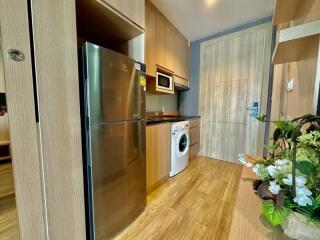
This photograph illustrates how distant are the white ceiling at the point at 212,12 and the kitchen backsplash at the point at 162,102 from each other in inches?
52.1

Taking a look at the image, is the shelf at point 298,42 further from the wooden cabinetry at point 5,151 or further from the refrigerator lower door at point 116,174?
the wooden cabinetry at point 5,151

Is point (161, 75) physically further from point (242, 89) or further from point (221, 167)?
point (221, 167)

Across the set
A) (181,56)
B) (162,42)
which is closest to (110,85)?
(162,42)

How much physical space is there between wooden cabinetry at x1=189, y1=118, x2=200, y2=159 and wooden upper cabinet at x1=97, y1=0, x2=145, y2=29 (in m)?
1.90

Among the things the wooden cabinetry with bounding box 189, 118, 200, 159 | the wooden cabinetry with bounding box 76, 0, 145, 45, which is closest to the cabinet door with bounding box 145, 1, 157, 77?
the wooden cabinetry with bounding box 76, 0, 145, 45

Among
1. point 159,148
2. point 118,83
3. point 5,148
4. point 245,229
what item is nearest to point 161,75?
point 159,148

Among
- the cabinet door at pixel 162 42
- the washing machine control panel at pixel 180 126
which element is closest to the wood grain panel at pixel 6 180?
the washing machine control panel at pixel 180 126

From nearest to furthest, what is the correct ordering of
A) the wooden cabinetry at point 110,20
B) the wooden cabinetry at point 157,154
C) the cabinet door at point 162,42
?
the wooden cabinetry at point 110,20, the wooden cabinetry at point 157,154, the cabinet door at point 162,42

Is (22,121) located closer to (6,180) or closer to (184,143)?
(6,180)

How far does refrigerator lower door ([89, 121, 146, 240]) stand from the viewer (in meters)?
1.09

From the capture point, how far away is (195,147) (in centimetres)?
322

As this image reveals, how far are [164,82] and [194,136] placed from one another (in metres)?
1.33

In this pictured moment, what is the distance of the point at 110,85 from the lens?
1125 millimetres

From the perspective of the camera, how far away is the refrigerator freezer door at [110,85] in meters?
1.02
